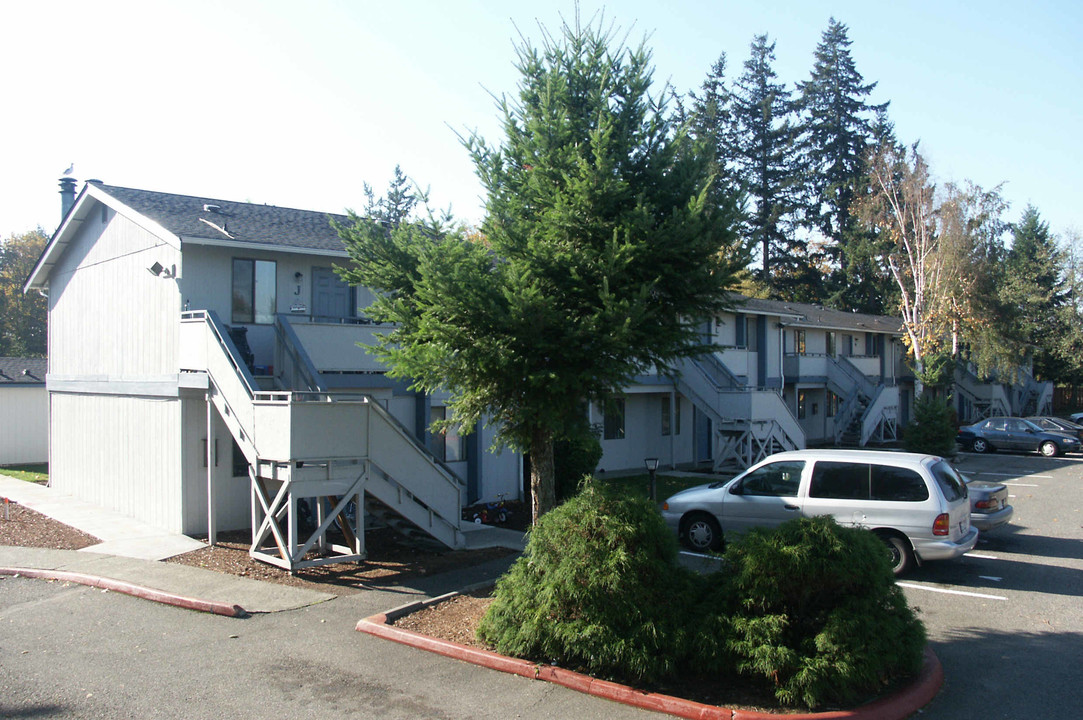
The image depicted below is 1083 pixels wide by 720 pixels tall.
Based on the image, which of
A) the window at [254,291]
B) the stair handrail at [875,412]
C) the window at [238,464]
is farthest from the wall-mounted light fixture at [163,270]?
the stair handrail at [875,412]

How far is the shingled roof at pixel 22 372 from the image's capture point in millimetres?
26969

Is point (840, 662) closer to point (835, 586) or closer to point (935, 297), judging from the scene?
point (835, 586)

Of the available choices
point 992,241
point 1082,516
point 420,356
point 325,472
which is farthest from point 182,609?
point 992,241

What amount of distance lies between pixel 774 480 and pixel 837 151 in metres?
49.2

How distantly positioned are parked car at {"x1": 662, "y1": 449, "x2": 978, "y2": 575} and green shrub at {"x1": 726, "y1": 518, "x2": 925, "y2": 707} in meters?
3.56

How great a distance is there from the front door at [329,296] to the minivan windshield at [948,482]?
438 inches

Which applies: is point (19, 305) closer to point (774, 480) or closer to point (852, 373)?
point (852, 373)

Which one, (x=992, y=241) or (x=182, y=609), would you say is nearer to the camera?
(x=182, y=609)

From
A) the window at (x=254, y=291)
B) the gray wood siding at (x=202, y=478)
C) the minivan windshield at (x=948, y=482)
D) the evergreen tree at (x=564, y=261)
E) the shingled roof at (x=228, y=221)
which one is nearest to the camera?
the evergreen tree at (x=564, y=261)

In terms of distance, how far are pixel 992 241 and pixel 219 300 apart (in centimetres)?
4070

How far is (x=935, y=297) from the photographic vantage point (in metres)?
37.5

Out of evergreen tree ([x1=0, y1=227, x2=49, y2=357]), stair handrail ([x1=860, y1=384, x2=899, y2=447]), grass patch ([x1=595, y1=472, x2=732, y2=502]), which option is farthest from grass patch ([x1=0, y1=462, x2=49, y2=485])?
evergreen tree ([x1=0, y1=227, x2=49, y2=357])

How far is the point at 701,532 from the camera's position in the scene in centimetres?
1294

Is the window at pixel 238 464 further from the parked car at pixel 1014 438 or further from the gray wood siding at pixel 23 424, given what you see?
the parked car at pixel 1014 438
